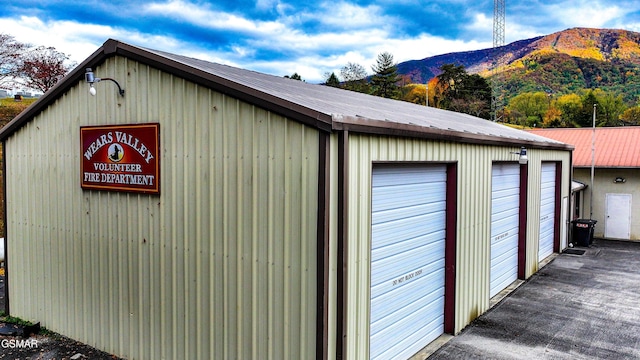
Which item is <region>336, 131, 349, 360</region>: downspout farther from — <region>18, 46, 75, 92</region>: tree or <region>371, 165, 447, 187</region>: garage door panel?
<region>18, 46, 75, 92</region>: tree

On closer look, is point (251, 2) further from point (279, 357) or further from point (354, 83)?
point (279, 357)

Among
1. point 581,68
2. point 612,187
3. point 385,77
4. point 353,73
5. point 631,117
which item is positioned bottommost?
point 612,187

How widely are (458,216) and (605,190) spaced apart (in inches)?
448

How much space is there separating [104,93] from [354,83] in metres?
40.9

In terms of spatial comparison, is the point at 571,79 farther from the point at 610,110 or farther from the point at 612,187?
the point at 612,187

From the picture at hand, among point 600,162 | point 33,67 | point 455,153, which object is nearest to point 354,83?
point 33,67

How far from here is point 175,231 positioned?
5.21 m

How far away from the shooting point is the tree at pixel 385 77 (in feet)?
155

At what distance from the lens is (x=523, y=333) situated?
6.72m

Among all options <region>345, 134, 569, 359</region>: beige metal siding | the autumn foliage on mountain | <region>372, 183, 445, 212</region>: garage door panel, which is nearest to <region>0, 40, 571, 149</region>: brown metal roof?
<region>345, 134, 569, 359</region>: beige metal siding

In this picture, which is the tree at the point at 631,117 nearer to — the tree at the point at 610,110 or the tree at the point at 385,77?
the tree at the point at 610,110

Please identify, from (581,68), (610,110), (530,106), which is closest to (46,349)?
(610,110)

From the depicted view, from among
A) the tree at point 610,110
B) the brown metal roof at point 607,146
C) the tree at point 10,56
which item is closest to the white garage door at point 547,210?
the brown metal roof at point 607,146

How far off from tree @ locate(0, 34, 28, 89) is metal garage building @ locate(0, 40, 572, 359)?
80.7 feet
